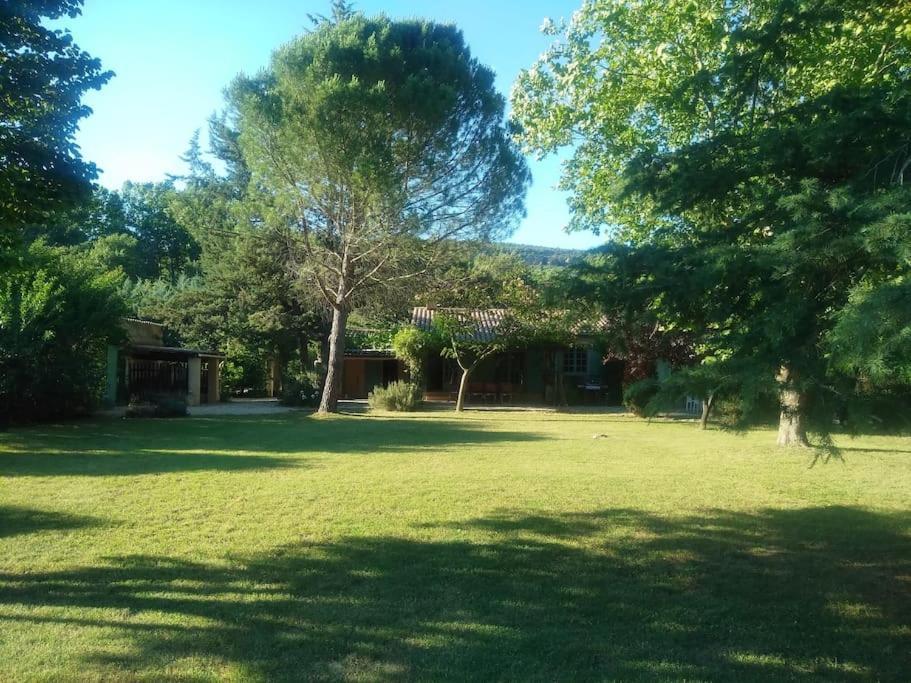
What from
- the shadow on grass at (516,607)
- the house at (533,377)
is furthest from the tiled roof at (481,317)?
the shadow on grass at (516,607)

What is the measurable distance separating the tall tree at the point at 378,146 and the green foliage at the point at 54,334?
5126 mm

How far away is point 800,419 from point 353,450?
9903 mm

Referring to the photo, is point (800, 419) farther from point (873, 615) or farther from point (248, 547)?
point (248, 547)

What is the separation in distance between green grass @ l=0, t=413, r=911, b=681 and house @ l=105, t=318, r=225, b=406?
13.6m

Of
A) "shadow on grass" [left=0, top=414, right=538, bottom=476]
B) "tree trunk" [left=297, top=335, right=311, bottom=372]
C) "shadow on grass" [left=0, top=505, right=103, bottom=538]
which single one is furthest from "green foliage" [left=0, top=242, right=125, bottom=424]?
"tree trunk" [left=297, top=335, right=311, bottom=372]

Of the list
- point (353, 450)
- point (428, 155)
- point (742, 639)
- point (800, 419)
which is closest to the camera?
point (800, 419)

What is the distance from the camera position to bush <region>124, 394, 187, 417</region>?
20781 mm

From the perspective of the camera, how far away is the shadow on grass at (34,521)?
6.73 meters

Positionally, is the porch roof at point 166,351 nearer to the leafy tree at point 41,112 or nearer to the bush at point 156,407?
the bush at point 156,407

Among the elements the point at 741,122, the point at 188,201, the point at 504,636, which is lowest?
the point at 504,636

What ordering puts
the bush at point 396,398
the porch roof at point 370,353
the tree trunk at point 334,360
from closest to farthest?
the tree trunk at point 334,360
the bush at point 396,398
the porch roof at point 370,353

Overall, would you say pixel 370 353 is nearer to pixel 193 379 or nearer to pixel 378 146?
pixel 193 379

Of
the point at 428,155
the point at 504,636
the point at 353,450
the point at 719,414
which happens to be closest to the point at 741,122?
the point at 719,414

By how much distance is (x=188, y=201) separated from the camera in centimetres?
2370
